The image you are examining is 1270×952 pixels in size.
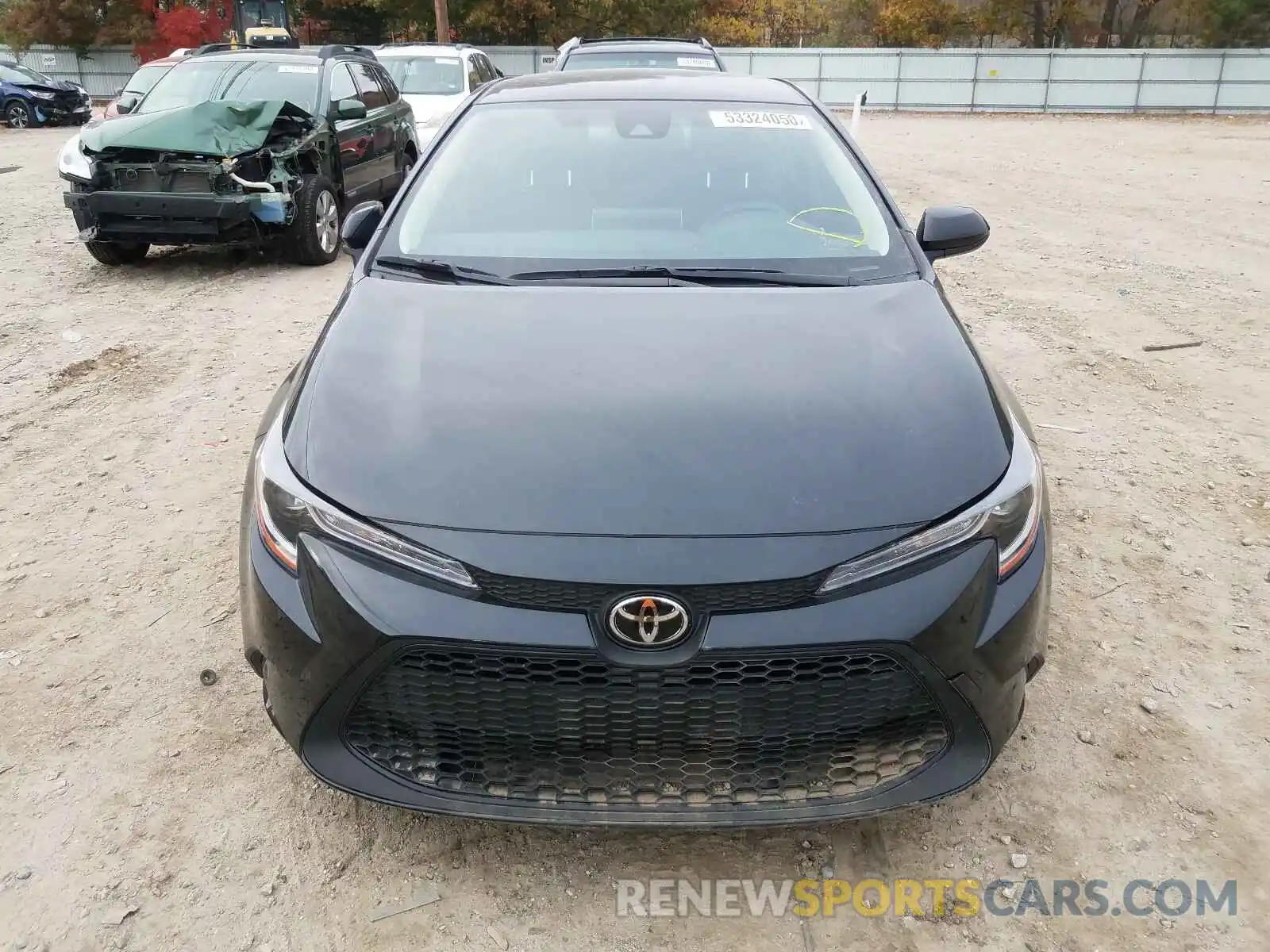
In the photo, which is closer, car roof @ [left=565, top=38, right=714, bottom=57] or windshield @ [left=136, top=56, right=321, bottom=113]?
windshield @ [left=136, top=56, right=321, bottom=113]

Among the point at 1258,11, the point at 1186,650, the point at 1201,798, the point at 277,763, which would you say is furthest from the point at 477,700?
the point at 1258,11

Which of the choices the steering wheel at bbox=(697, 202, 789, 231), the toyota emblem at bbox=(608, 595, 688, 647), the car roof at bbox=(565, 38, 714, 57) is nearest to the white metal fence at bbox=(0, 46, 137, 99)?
the car roof at bbox=(565, 38, 714, 57)

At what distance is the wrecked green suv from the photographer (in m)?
7.18

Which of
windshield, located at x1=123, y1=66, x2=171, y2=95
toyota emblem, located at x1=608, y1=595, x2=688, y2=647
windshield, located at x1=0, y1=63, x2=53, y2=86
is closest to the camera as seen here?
toyota emblem, located at x1=608, y1=595, x2=688, y2=647

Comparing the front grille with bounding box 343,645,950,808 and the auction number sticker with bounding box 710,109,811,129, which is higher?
the auction number sticker with bounding box 710,109,811,129

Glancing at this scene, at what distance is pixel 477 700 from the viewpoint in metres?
1.92

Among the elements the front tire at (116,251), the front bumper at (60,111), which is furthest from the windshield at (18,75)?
the front tire at (116,251)

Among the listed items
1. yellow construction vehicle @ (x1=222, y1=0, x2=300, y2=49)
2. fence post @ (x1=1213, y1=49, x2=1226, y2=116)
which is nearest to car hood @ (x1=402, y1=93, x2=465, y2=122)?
yellow construction vehicle @ (x1=222, y1=0, x2=300, y2=49)

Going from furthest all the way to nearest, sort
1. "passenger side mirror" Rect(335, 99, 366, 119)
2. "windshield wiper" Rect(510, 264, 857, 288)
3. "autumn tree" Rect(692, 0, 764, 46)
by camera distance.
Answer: "autumn tree" Rect(692, 0, 764, 46)
"passenger side mirror" Rect(335, 99, 366, 119)
"windshield wiper" Rect(510, 264, 857, 288)

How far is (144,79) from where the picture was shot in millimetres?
9625

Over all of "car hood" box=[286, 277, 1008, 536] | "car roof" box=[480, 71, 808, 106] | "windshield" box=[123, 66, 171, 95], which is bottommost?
"car hood" box=[286, 277, 1008, 536]

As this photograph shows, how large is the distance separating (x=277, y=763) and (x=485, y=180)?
75.6 inches

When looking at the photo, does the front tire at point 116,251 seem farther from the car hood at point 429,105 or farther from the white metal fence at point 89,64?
the white metal fence at point 89,64

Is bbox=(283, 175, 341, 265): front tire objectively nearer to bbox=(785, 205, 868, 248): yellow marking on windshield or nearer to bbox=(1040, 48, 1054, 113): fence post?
bbox=(785, 205, 868, 248): yellow marking on windshield
